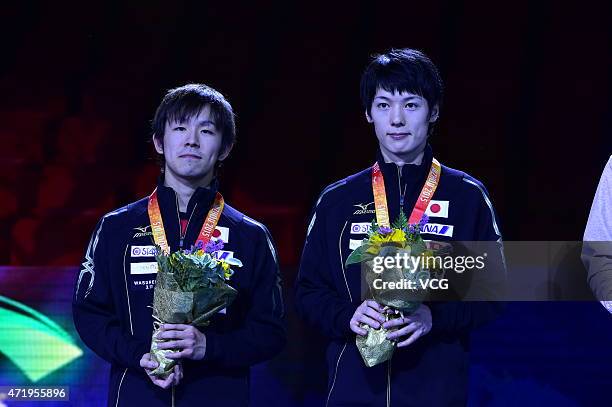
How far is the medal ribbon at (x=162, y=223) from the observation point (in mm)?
3203

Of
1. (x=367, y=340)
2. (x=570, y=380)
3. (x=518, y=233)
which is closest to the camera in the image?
(x=367, y=340)

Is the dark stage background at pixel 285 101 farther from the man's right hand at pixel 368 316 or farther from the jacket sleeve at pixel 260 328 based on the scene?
the man's right hand at pixel 368 316

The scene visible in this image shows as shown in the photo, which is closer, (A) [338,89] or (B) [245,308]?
(B) [245,308]

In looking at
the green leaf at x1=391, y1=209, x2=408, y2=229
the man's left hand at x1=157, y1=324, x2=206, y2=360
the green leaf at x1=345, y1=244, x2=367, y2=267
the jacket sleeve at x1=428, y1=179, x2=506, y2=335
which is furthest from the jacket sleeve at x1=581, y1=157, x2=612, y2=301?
the man's left hand at x1=157, y1=324, x2=206, y2=360

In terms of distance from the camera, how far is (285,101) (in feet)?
17.0

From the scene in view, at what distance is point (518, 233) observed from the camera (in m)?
5.03

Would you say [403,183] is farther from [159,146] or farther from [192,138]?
[159,146]

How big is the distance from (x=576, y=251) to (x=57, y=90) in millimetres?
2770

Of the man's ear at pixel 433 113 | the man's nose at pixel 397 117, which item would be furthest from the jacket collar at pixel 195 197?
the man's ear at pixel 433 113

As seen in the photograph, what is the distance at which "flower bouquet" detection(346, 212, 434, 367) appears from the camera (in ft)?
9.14

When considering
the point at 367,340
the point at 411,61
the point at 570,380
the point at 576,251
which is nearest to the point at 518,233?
the point at 576,251

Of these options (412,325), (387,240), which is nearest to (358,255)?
(387,240)

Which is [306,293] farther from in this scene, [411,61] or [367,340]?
[411,61]

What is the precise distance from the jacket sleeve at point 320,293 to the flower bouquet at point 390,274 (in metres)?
0.15
